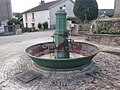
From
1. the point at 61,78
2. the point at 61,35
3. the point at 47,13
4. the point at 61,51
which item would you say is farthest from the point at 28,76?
the point at 47,13

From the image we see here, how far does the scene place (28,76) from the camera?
4309 mm

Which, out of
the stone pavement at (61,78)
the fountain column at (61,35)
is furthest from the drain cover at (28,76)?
the fountain column at (61,35)

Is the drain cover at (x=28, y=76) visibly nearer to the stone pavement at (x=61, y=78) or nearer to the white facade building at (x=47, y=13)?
the stone pavement at (x=61, y=78)

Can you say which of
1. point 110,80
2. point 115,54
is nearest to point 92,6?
point 115,54

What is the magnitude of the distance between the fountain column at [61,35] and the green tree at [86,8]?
1030 cm

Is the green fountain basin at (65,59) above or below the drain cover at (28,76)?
above

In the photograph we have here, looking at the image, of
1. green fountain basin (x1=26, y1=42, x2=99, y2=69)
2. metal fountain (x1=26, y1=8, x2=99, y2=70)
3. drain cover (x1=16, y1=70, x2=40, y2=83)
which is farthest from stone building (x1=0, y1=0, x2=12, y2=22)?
drain cover (x1=16, y1=70, x2=40, y2=83)

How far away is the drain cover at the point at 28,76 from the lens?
411cm

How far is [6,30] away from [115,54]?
14.1 m

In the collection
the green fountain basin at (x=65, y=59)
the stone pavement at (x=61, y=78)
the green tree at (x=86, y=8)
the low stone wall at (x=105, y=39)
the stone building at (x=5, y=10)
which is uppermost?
the stone building at (x=5, y=10)

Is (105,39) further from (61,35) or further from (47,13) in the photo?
(47,13)

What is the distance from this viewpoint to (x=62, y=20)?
474 centimetres

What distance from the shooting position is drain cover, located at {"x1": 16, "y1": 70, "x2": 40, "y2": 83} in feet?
13.5

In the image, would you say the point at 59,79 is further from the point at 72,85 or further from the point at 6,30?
the point at 6,30
